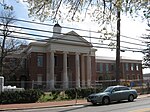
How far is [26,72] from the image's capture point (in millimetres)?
52938

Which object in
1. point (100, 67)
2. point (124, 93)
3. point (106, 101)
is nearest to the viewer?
point (106, 101)

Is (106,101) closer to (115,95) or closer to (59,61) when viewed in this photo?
(115,95)

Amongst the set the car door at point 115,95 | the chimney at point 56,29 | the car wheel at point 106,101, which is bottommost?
the car wheel at point 106,101

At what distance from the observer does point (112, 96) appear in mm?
24984

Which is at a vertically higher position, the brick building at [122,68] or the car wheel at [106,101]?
the brick building at [122,68]

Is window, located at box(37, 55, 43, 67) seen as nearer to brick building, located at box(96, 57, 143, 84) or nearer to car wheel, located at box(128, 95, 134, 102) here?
brick building, located at box(96, 57, 143, 84)

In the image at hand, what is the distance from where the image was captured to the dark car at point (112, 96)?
80.0ft

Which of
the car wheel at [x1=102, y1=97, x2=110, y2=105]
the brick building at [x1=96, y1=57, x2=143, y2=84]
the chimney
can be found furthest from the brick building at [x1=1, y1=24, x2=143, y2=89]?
the car wheel at [x1=102, y1=97, x2=110, y2=105]

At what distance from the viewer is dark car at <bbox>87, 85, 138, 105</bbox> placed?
24.4m

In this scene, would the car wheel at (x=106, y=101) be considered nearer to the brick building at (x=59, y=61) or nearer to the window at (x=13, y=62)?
the brick building at (x=59, y=61)

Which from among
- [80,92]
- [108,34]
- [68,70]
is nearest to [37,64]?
[68,70]

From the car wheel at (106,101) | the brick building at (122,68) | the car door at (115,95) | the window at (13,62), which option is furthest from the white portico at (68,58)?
the car wheel at (106,101)

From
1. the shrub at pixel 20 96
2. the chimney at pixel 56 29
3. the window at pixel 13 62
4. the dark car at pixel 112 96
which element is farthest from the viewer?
the window at pixel 13 62

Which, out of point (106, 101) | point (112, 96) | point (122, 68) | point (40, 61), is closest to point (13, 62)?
point (40, 61)
